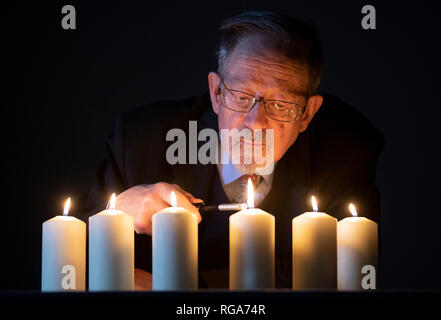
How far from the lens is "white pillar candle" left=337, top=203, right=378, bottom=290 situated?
3.89 feet

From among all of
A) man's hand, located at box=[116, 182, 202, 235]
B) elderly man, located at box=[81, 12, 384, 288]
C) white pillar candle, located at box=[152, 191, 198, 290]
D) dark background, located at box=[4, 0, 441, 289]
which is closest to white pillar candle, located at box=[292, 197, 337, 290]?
white pillar candle, located at box=[152, 191, 198, 290]

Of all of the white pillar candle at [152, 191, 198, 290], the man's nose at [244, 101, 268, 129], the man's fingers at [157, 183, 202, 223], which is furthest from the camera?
the man's nose at [244, 101, 268, 129]

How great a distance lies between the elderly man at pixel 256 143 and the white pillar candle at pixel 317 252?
0.62 metres

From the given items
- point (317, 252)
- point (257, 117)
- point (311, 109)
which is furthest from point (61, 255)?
point (311, 109)

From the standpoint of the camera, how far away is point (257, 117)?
177cm

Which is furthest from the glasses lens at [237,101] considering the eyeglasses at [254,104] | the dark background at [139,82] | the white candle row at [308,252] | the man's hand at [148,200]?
the white candle row at [308,252]

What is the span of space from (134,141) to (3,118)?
1.25ft

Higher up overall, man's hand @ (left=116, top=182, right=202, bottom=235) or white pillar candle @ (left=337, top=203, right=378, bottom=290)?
man's hand @ (left=116, top=182, right=202, bottom=235)

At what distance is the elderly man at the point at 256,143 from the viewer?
1804mm

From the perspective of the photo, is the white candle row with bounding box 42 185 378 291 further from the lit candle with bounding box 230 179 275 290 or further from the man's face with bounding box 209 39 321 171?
the man's face with bounding box 209 39 321 171

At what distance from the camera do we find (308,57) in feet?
6.10

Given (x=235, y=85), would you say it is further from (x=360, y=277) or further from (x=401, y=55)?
(x=360, y=277)
